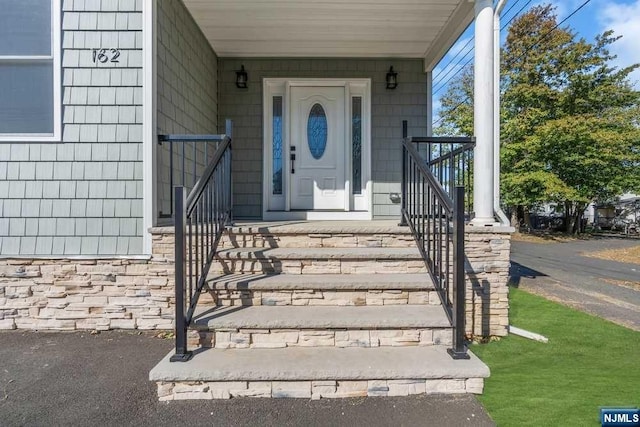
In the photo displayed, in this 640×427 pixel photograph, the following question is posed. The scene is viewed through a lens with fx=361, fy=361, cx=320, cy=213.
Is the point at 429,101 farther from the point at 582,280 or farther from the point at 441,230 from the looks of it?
the point at 582,280

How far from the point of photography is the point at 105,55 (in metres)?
3.12

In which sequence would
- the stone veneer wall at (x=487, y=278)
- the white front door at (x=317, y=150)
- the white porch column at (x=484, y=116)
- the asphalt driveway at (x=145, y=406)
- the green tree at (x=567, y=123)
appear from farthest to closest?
the green tree at (x=567, y=123) < the white front door at (x=317, y=150) < the white porch column at (x=484, y=116) < the stone veneer wall at (x=487, y=278) < the asphalt driveway at (x=145, y=406)

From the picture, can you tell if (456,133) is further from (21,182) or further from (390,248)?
(21,182)

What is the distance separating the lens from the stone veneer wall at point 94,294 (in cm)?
312

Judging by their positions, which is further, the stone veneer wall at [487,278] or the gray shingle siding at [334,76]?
the gray shingle siding at [334,76]

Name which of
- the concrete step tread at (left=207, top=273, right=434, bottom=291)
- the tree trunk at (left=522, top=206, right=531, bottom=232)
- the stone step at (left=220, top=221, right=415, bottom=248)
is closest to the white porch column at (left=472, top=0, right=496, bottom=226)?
the stone step at (left=220, top=221, right=415, bottom=248)

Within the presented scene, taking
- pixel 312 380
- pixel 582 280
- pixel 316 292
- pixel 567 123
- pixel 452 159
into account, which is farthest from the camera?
pixel 567 123

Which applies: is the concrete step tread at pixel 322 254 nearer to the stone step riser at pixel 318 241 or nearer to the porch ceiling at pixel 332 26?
the stone step riser at pixel 318 241

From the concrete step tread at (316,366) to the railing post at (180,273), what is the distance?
9 cm

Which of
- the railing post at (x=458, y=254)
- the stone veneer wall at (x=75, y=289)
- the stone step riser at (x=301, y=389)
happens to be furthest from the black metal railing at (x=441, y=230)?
the stone veneer wall at (x=75, y=289)

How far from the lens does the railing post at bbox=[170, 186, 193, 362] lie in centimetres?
213

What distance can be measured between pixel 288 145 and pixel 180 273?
10.2ft

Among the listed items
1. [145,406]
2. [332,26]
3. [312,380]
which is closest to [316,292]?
[312,380]

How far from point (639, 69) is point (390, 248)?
53.3 feet
